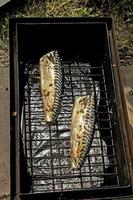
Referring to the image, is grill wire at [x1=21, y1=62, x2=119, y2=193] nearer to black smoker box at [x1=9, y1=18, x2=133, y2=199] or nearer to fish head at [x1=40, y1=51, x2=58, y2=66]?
black smoker box at [x1=9, y1=18, x2=133, y2=199]

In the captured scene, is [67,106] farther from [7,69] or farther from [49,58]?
[7,69]

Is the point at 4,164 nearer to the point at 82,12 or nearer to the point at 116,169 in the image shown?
the point at 116,169

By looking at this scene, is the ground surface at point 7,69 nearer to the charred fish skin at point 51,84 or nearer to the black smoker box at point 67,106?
the black smoker box at point 67,106

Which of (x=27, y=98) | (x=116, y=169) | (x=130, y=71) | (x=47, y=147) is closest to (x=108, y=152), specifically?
(x=116, y=169)

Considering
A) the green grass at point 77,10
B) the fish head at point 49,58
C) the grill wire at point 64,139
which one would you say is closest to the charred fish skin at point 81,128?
the grill wire at point 64,139

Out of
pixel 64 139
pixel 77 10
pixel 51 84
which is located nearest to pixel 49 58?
pixel 51 84

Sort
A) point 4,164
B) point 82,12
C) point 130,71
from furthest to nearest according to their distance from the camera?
point 82,12, point 130,71, point 4,164
